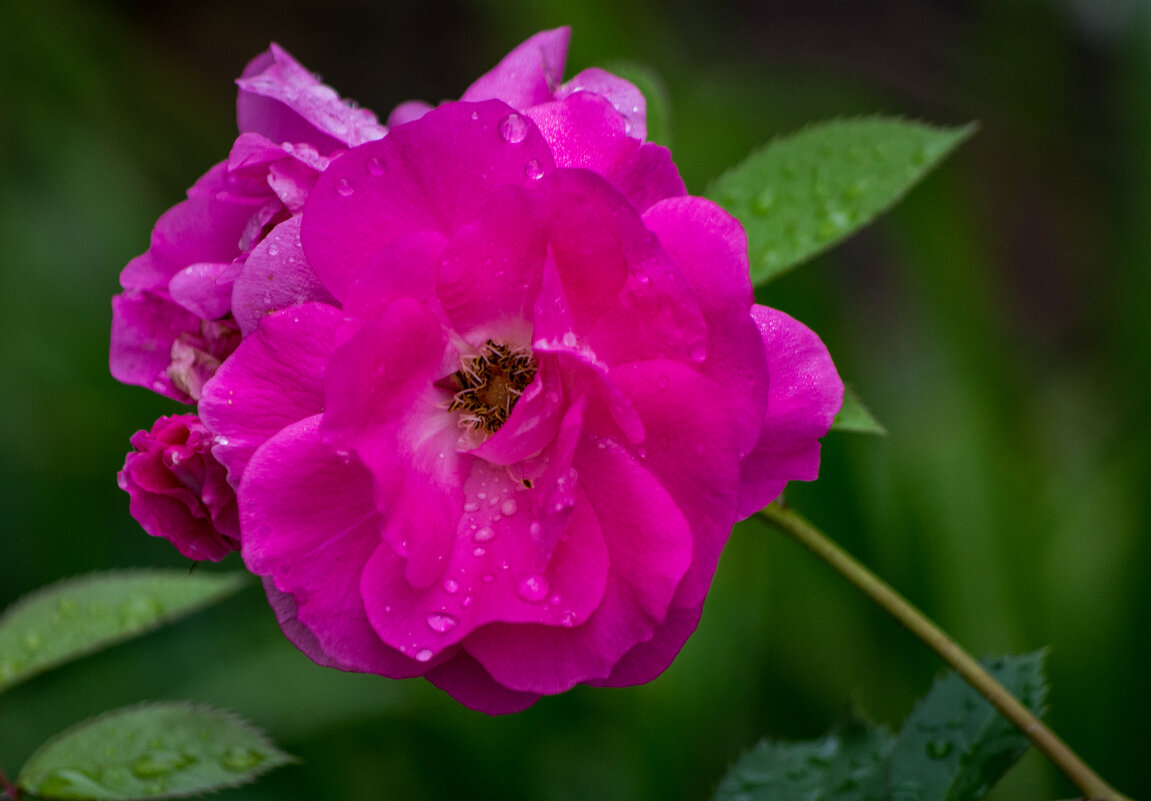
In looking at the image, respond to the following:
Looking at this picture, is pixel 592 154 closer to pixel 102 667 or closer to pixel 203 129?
pixel 102 667

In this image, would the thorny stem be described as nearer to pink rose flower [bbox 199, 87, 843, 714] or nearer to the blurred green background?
pink rose flower [bbox 199, 87, 843, 714]

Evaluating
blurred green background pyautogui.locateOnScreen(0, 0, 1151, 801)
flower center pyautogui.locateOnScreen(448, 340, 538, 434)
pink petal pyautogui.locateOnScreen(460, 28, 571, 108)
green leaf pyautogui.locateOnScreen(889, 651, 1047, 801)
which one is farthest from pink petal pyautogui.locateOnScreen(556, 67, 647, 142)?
blurred green background pyautogui.locateOnScreen(0, 0, 1151, 801)

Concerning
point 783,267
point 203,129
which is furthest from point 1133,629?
point 203,129

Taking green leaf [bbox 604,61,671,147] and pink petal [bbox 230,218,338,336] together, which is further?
green leaf [bbox 604,61,671,147]

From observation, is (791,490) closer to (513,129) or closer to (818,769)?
(818,769)

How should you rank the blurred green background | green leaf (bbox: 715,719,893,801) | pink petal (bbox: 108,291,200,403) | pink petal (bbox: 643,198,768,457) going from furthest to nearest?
the blurred green background
green leaf (bbox: 715,719,893,801)
pink petal (bbox: 108,291,200,403)
pink petal (bbox: 643,198,768,457)

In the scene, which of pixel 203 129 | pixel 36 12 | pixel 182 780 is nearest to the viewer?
pixel 182 780
